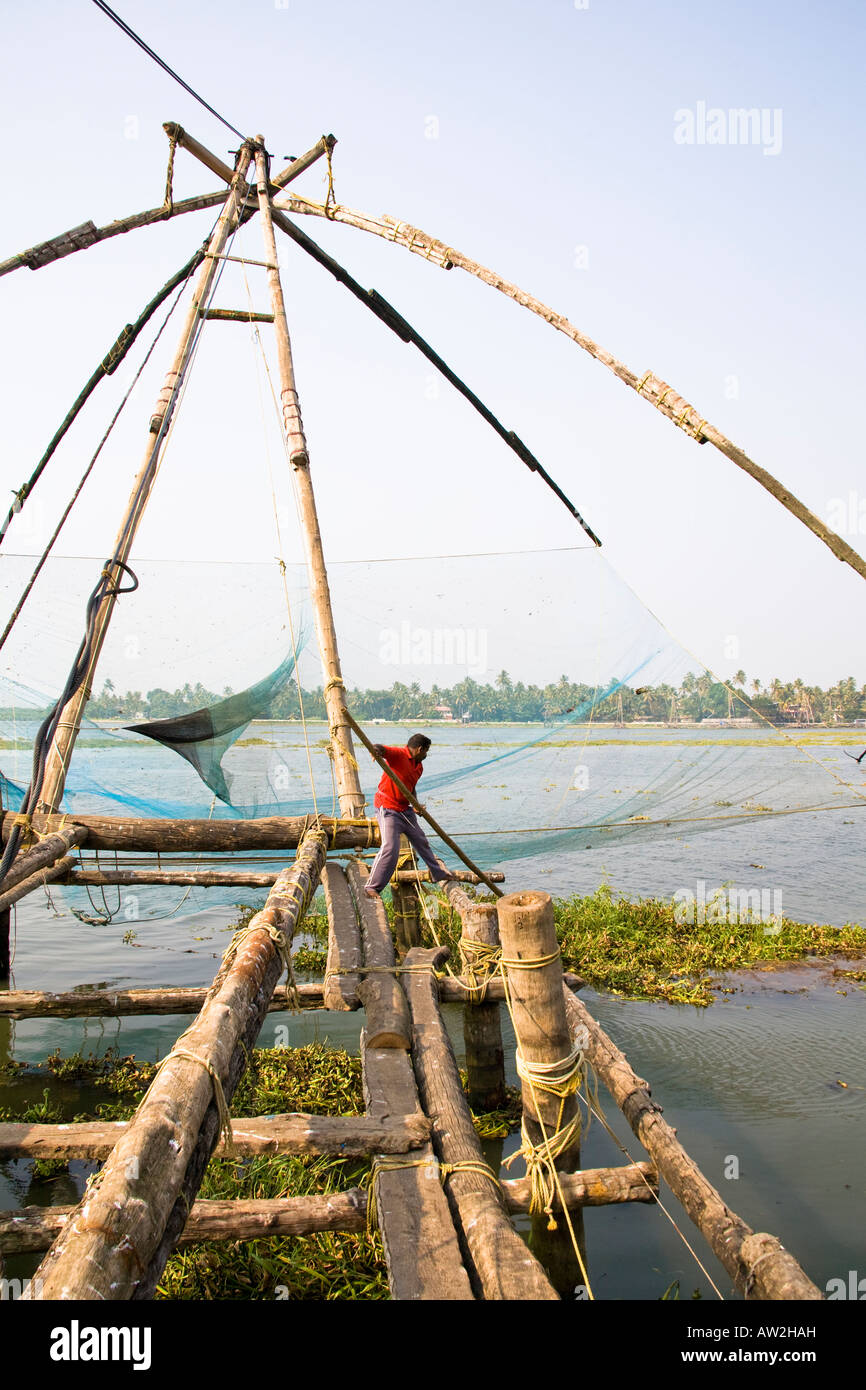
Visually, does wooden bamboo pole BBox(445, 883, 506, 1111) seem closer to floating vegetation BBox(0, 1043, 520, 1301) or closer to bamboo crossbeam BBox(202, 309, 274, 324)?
floating vegetation BBox(0, 1043, 520, 1301)

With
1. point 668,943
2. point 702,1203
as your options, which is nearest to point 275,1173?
point 702,1203

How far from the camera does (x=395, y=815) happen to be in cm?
652

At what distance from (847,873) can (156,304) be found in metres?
13.4

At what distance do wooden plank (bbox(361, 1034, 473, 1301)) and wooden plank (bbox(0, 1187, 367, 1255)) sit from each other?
0.77 feet

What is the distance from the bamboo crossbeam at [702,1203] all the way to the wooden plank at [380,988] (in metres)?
0.89

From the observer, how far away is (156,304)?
8211 millimetres

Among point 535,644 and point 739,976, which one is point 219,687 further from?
point 739,976

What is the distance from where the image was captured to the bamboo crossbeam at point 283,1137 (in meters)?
3.14

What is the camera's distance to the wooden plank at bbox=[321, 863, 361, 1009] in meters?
4.67

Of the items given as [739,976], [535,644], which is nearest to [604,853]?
[739,976]

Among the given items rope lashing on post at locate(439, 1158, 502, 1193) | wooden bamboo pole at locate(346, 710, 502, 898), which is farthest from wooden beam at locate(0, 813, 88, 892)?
rope lashing on post at locate(439, 1158, 502, 1193)

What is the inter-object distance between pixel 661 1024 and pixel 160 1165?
6323mm

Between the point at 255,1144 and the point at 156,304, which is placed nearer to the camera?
the point at 255,1144

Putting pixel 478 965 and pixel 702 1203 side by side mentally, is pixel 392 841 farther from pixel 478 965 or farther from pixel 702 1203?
pixel 702 1203
